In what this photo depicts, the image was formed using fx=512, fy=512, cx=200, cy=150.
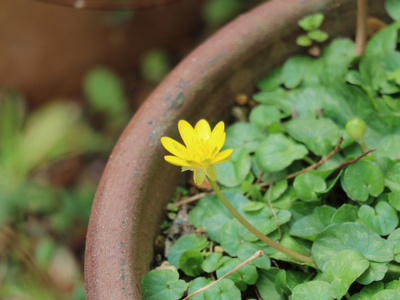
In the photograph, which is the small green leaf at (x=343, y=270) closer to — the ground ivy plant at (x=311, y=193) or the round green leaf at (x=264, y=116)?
the ground ivy plant at (x=311, y=193)

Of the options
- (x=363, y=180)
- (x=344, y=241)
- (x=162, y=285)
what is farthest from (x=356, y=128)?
(x=162, y=285)

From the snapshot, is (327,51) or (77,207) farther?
(77,207)

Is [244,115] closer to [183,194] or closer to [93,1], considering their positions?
[183,194]

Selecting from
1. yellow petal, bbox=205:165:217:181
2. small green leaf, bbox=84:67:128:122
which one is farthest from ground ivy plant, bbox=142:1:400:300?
small green leaf, bbox=84:67:128:122

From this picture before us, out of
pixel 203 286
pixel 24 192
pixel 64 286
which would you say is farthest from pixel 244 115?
pixel 64 286

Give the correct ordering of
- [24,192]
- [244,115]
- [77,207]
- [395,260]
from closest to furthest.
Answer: [395,260], [244,115], [24,192], [77,207]

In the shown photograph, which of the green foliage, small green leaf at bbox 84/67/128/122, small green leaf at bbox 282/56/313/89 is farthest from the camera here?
the green foliage

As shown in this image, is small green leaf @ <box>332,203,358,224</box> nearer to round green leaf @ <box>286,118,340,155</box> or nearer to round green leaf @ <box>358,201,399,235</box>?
round green leaf @ <box>358,201,399,235</box>
